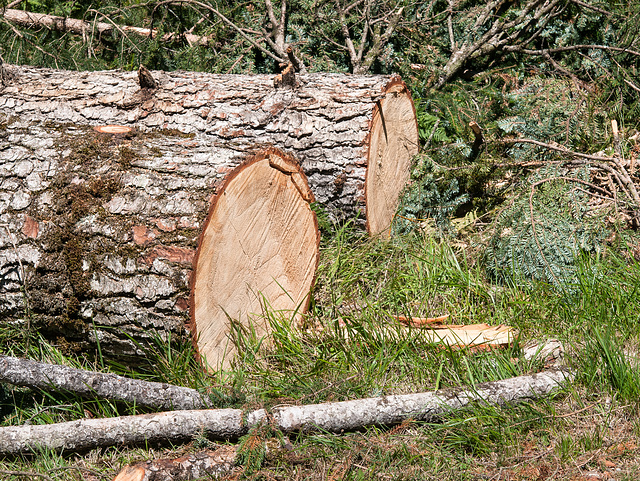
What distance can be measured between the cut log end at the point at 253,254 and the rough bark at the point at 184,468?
1.57 feet

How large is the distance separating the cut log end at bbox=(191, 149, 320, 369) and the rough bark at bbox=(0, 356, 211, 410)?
235 millimetres

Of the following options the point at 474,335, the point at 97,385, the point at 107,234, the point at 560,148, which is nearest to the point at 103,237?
the point at 107,234

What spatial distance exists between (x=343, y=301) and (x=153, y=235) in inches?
47.8

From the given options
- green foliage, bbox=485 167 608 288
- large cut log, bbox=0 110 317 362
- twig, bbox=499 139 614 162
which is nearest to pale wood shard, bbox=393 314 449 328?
green foliage, bbox=485 167 608 288

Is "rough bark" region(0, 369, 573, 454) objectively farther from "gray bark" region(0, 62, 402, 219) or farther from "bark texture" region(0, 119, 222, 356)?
"gray bark" region(0, 62, 402, 219)

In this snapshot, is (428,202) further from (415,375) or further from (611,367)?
(611,367)

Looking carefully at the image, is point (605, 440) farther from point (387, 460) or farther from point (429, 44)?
point (429, 44)

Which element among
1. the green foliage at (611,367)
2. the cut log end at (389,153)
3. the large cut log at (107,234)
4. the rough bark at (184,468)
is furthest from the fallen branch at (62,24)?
the green foliage at (611,367)

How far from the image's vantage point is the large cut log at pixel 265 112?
338 cm

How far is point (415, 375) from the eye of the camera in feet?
8.18

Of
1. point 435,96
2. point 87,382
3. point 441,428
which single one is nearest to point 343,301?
point 441,428

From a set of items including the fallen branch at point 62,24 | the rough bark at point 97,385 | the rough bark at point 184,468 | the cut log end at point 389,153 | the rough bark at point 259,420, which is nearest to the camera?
the rough bark at point 184,468

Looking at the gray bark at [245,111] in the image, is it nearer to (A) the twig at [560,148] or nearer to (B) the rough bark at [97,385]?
(A) the twig at [560,148]

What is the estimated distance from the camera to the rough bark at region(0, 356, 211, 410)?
7.36ft
